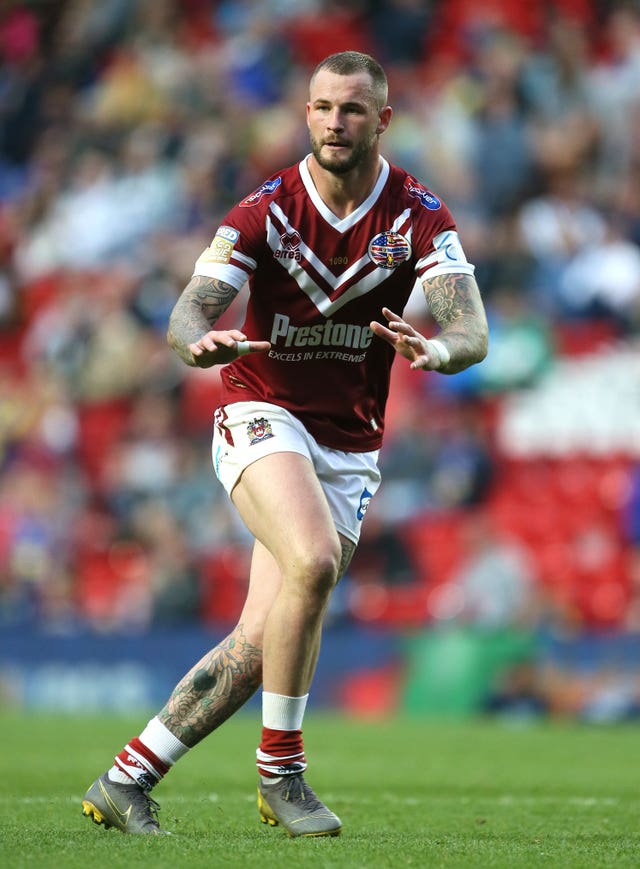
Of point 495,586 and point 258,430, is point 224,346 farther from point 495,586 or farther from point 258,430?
point 495,586

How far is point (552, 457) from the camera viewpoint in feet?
47.0

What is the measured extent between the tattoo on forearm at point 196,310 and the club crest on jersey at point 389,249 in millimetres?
560

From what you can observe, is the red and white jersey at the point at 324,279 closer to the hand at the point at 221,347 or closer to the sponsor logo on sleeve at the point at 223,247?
the sponsor logo on sleeve at the point at 223,247

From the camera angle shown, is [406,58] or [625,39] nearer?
[625,39]

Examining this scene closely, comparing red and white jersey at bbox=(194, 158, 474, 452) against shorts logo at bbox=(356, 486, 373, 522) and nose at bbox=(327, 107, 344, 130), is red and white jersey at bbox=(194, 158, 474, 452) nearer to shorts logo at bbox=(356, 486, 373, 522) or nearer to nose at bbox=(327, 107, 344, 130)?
shorts logo at bbox=(356, 486, 373, 522)

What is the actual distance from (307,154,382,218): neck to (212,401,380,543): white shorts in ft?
2.60

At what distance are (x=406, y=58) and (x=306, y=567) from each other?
13643mm

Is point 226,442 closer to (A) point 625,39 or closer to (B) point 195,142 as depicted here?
(A) point 625,39

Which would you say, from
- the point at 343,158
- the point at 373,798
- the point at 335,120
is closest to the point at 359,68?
the point at 335,120

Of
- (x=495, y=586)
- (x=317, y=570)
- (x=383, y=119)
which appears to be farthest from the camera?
(x=495, y=586)

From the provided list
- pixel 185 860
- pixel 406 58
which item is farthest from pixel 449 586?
pixel 185 860

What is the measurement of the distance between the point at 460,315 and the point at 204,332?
923mm

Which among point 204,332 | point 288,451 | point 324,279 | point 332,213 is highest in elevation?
point 332,213

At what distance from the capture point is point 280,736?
196 inches
